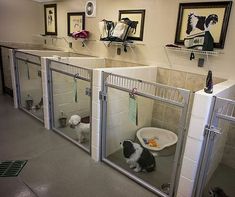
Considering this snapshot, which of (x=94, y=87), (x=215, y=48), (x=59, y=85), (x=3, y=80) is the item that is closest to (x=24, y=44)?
(x=3, y=80)

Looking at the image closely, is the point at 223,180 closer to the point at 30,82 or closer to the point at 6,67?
the point at 30,82

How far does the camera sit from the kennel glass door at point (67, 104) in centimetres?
255

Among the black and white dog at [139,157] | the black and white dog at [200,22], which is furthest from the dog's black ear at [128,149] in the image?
the black and white dog at [200,22]

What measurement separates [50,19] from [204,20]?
3061mm

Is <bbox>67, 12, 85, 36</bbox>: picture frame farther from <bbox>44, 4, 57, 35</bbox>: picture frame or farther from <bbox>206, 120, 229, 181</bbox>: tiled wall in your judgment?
<bbox>206, 120, 229, 181</bbox>: tiled wall

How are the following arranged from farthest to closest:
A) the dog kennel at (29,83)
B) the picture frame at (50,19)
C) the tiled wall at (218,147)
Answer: the picture frame at (50,19) → the dog kennel at (29,83) → the tiled wall at (218,147)

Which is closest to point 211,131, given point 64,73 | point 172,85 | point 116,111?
point 116,111

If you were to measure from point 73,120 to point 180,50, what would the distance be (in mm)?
1531

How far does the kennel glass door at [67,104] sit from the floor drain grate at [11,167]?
0.65 meters

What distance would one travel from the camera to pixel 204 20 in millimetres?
2137

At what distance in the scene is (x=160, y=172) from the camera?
209 centimetres

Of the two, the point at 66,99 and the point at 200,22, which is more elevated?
the point at 200,22

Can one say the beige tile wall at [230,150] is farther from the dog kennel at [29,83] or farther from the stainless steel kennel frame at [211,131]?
the dog kennel at [29,83]

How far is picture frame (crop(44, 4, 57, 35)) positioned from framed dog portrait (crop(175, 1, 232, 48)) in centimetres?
260
